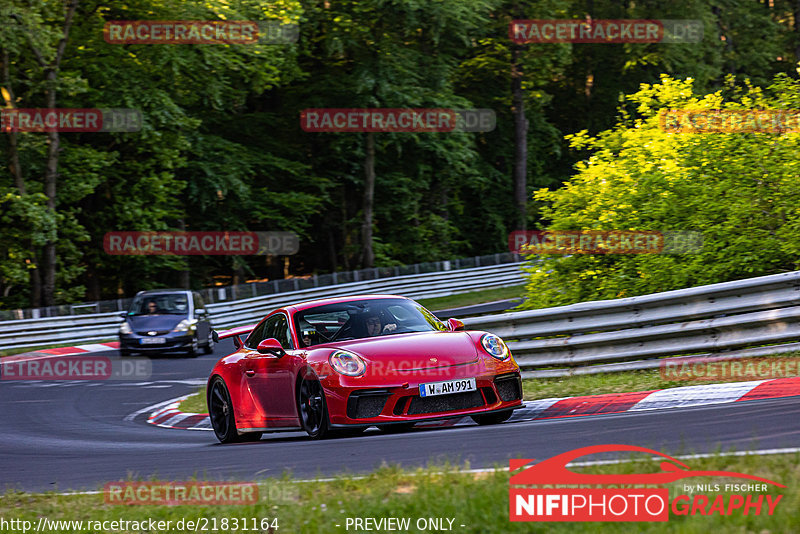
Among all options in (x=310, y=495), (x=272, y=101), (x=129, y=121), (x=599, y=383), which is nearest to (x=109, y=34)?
(x=129, y=121)

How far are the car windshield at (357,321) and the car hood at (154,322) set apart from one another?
1489 centimetres

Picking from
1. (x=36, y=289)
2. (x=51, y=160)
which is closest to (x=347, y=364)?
(x=51, y=160)

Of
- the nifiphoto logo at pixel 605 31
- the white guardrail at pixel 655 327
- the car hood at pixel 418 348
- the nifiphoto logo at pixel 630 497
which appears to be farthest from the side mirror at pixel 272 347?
the nifiphoto logo at pixel 605 31

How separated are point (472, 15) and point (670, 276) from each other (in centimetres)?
2725

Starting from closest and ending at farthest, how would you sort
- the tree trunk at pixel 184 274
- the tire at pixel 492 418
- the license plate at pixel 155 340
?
the tire at pixel 492 418 < the license plate at pixel 155 340 < the tree trunk at pixel 184 274

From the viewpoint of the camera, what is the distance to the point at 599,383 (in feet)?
35.0

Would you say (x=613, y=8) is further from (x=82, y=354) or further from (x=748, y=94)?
(x=748, y=94)

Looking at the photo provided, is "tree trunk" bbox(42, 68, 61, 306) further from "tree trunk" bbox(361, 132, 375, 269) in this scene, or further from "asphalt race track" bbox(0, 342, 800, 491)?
"asphalt race track" bbox(0, 342, 800, 491)

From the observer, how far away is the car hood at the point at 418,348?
8719 millimetres

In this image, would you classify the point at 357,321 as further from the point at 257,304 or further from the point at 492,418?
the point at 257,304

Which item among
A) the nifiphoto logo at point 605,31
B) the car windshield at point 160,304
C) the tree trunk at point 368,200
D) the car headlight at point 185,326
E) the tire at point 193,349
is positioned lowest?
the tire at point 193,349

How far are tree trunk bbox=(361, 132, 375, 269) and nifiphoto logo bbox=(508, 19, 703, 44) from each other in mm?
8512

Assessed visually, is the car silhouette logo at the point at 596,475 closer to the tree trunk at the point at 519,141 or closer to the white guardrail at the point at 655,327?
the white guardrail at the point at 655,327

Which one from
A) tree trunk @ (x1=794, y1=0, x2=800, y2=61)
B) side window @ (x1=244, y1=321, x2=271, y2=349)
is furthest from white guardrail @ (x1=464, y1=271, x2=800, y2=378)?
tree trunk @ (x1=794, y1=0, x2=800, y2=61)
